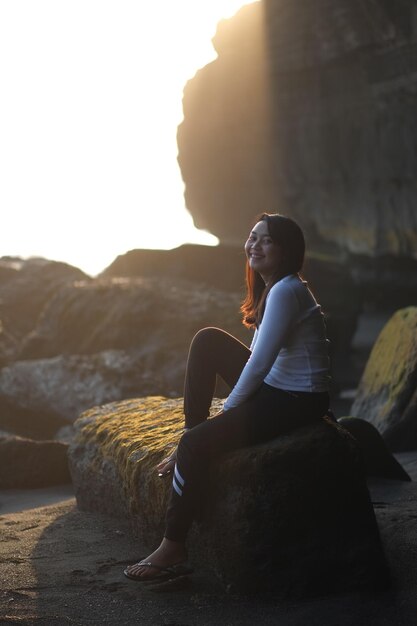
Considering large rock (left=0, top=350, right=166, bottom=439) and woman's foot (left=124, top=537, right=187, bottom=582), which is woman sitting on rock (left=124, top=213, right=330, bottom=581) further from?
large rock (left=0, top=350, right=166, bottom=439)

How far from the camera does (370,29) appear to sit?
872 inches

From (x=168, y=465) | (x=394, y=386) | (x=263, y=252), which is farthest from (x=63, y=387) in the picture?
(x=263, y=252)

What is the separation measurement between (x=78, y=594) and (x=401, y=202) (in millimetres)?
23539

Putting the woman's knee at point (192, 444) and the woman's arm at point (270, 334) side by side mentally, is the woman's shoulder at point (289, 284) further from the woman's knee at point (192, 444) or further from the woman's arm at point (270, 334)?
the woman's knee at point (192, 444)

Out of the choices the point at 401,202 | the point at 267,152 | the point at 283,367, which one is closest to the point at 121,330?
the point at 283,367

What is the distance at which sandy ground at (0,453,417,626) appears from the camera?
3.59 metres

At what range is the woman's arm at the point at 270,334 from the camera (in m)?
4.02

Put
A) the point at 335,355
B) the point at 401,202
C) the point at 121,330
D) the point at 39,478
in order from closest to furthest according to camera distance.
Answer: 1. the point at 39,478
2. the point at 121,330
3. the point at 335,355
4. the point at 401,202

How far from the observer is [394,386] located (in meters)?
7.71

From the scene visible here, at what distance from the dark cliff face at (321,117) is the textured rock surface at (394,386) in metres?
13.3

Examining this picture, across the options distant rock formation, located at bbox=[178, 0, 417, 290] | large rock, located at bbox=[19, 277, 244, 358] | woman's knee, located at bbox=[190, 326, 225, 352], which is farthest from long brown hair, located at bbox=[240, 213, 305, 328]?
distant rock formation, located at bbox=[178, 0, 417, 290]

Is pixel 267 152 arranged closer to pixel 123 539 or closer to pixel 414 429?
pixel 414 429

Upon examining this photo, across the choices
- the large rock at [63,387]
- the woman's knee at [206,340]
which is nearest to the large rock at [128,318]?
the large rock at [63,387]

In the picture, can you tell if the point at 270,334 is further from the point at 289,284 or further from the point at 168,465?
the point at 168,465
